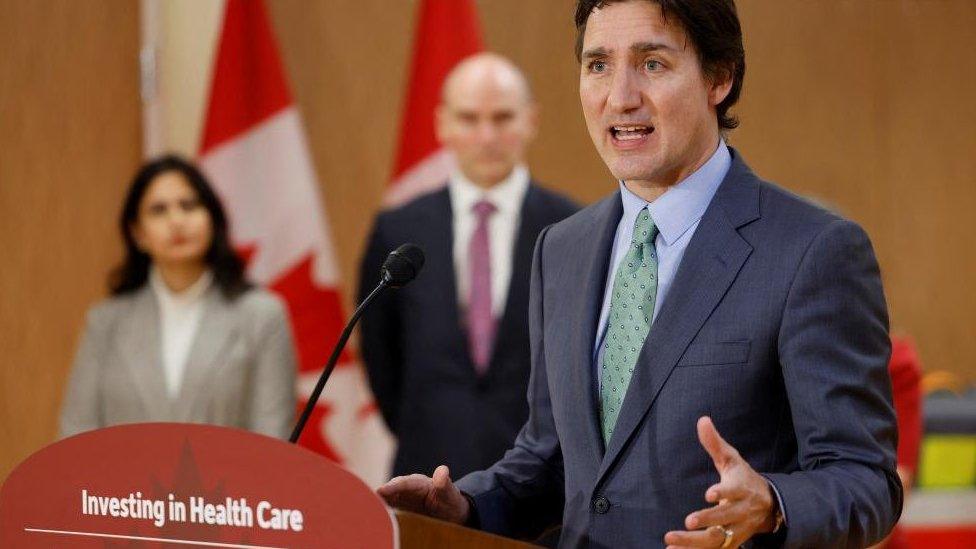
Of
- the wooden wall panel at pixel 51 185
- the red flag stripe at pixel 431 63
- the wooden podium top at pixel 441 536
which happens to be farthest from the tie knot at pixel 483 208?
the wooden podium top at pixel 441 536

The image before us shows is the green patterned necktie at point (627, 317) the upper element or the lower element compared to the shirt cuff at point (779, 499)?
upper

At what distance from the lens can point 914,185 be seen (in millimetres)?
5359

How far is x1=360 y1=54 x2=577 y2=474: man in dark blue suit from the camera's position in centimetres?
362

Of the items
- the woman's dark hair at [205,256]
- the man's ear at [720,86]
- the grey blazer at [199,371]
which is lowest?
the grey blazer at [199,371]

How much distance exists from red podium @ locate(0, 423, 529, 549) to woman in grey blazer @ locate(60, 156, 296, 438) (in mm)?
2233

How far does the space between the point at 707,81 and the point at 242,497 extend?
0.82 m

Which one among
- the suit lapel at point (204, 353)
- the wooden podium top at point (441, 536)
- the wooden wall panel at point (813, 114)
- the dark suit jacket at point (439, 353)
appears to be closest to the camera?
the wooden podium top at point (441, 536)

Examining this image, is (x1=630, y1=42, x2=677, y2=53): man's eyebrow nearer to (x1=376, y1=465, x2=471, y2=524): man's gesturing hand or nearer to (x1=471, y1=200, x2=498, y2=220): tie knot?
(x1=376, y1=465, x2=471, y2=524): man's gesturing hand

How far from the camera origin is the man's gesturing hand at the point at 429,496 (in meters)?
1.67

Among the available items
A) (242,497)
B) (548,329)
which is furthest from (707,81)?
(242,497)

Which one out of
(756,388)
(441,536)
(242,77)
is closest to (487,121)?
(242,77)

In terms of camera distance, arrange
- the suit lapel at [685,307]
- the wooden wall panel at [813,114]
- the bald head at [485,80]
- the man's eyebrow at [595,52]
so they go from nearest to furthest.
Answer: the suit lapel at [685,307] < the man's eyebrow at [595,52] < the bald head at [485,80] < the wooden wall panel at [813,114]

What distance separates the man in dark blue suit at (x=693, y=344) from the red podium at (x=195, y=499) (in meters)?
0.24

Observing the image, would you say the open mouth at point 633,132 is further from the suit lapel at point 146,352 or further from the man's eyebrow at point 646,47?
the suit lapel at point 146,352
